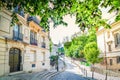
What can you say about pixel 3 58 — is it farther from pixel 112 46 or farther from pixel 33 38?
pixel 112 46

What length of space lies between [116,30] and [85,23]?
20.2 metres

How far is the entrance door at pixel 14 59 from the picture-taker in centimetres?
1662

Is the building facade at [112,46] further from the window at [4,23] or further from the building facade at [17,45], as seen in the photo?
the window at [4,23]

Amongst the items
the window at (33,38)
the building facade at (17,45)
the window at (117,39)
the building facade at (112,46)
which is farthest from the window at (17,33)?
the window at (117,39)

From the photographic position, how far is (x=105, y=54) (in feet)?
99.2

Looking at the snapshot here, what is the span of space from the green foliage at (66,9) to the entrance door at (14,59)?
10.8m

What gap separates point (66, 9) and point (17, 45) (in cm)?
1236

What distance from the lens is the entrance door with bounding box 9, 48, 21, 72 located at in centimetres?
1662

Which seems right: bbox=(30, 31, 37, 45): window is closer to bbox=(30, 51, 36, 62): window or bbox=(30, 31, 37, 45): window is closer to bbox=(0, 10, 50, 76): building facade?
bbox=(0, 10, 50, 76): building facade

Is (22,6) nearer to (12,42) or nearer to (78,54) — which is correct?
(12,42)

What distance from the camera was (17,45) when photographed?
17.8 meters

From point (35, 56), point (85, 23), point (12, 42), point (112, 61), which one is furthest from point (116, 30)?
point (85, 23)

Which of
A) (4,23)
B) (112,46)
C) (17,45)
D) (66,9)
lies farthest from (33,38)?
(66,9)

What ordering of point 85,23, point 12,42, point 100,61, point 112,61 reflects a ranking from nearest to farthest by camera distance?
1. point 85,23
2. point 12,42
3. point 112,61
4. point 100,61
